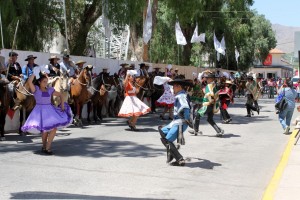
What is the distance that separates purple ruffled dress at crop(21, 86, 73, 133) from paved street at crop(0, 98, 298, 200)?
590 mm

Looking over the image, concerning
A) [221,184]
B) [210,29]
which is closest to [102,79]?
[221,184]

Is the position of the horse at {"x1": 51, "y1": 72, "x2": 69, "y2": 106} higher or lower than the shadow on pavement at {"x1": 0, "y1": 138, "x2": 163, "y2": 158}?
higher

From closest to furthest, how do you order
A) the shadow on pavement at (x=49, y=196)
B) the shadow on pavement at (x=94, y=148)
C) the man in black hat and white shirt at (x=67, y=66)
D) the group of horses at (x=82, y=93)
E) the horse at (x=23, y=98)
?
the shadow on pavement at (x=49, y=196) → the shadow on pavement at (x=94, y=148) → the group of horses at (x=82, y=93) → the horse at (x=23, y=98) → the man in black hat and white shirt at (x=67, y=66)

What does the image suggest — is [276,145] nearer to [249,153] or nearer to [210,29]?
[249,153]

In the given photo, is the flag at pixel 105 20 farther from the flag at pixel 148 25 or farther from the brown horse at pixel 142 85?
the brown horse at pixel 142 85

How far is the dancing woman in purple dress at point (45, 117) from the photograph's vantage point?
10.9 metres

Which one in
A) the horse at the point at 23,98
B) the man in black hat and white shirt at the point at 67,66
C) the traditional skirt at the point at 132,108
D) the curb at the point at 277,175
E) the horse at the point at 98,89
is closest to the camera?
the curb at the point at 277,175

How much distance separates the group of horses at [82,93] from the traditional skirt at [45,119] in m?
0.36

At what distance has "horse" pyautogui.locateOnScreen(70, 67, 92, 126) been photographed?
17409 millimetres

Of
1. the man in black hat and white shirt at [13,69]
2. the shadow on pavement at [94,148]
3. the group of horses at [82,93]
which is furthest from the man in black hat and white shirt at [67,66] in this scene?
the shadow on pavement at [94,148]

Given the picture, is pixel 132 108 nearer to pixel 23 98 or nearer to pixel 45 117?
pixel 23 98

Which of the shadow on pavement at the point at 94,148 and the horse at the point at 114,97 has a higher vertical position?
the horse at the point at 114,97

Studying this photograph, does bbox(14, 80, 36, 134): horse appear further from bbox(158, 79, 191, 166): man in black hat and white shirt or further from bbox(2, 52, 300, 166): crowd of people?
bbox(158, 79, 191, 166): man in black hat and white shirt

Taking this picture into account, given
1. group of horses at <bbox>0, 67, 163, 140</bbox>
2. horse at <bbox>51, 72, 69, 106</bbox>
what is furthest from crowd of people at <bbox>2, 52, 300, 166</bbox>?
horse at <bbox>51, 72, 69, 106</bbox>
